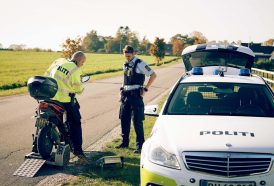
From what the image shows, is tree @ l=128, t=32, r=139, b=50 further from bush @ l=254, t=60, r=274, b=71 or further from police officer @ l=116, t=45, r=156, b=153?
police officer @ l=116, t=45, r=156, b=153

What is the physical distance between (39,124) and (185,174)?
3.12 m

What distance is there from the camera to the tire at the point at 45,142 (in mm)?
6035

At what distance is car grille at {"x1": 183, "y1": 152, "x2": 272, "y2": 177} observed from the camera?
3.79 metres

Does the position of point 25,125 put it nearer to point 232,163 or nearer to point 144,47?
point 232,163

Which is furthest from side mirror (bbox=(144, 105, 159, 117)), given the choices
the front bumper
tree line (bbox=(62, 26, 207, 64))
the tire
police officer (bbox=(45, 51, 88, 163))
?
tree line (bbox=(62, 26, 207, 64))

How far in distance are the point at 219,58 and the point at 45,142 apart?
185 inches

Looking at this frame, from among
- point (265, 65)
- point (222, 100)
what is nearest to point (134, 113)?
point (222, 100)

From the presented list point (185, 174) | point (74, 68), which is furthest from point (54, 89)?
point (185, 174)

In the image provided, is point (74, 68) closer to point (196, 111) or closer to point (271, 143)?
point (196, 111)

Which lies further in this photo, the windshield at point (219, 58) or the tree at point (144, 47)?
the tree at point (144, 47)

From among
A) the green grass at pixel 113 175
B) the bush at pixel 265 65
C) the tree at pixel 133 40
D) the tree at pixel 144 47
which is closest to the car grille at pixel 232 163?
the green grass at pixel 113 175

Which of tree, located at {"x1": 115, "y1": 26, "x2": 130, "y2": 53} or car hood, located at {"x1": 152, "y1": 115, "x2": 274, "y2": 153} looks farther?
tree, located at {"x1": 115, "y1": 26, "x2": 130, "y2": 53}

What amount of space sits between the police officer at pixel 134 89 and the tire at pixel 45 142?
1755mm

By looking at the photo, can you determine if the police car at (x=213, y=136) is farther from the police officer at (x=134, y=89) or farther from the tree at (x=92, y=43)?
the tree at (x=92, y=43)
